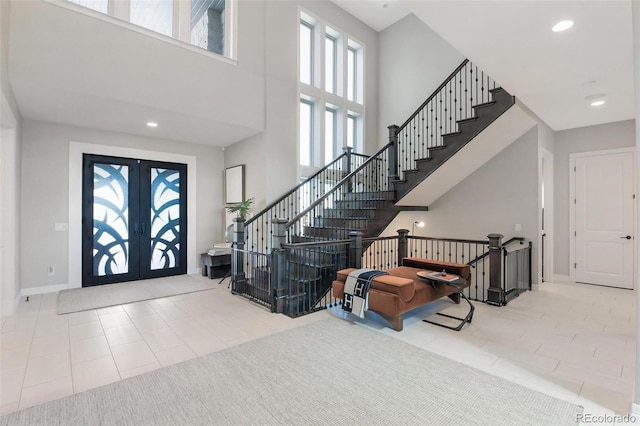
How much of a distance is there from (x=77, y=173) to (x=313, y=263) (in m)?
4.55

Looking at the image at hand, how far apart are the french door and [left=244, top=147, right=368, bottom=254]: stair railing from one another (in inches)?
70.0

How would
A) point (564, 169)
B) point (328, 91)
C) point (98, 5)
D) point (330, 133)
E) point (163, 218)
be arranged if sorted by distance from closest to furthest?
point (98, 5) → point (564, 169) → point (163, 218) → point (328, 91) → point (330, 133)

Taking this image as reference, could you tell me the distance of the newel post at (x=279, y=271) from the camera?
13.8 feet

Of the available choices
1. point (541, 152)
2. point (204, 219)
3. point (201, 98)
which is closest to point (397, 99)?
point (541, 152)

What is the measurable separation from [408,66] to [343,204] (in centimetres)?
420

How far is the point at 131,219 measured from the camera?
6.14 metres

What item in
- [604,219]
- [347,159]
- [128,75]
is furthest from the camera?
[347,159]

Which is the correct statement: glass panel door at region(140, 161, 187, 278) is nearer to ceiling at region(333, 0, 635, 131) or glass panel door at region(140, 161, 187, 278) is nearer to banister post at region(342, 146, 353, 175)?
banister post at region(342, 146, 353, 175)

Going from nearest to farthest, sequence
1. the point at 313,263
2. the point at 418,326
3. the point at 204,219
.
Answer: the point at 418,326, the point at 313,263, the point at 204,219

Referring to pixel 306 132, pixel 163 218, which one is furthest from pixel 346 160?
pixel 163 218

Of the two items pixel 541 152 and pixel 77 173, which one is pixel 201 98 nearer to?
pixel 77 173

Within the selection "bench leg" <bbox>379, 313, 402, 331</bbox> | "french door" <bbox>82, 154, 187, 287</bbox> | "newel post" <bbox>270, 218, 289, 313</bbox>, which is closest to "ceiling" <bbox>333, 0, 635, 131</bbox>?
"newel post" <bbox>270, 218, 289, 313</bbox>

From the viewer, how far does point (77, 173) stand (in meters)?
5.57

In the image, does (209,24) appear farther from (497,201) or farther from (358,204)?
(497,201)
